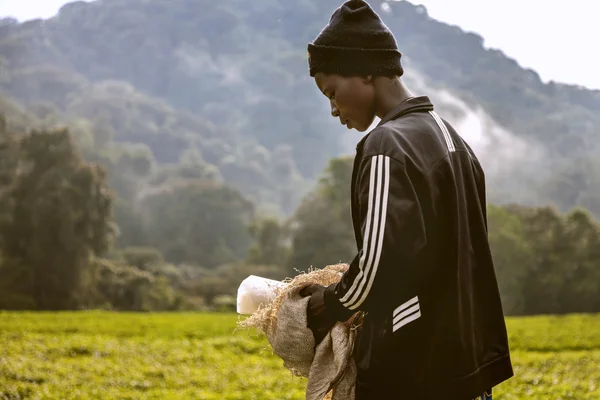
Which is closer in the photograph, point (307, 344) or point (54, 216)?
point (307, 344)

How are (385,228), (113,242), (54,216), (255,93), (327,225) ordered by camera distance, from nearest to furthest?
(385,228) < (54,216) < (113,242) < (327,225) < (255,93)

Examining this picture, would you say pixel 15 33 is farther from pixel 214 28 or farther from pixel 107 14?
pixel 214 28

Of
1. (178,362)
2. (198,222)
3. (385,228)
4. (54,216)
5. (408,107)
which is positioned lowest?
(178,362)

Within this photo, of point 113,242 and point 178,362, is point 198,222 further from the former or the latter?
point 178,362

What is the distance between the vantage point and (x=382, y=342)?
1750 millimetres

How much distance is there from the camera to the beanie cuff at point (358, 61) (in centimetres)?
188

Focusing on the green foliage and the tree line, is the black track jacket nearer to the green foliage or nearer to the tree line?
the tree line

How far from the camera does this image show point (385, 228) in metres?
1.66

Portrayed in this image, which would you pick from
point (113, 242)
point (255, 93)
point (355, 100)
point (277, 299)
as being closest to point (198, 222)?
point (113, 242)

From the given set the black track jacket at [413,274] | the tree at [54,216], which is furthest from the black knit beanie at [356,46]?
the tree at [54,216]

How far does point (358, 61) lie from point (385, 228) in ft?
1.46

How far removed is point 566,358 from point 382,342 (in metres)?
8.27

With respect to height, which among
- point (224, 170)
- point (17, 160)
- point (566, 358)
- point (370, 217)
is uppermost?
point (224, 170)

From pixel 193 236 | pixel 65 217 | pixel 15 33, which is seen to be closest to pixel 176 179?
pixel 193 236
